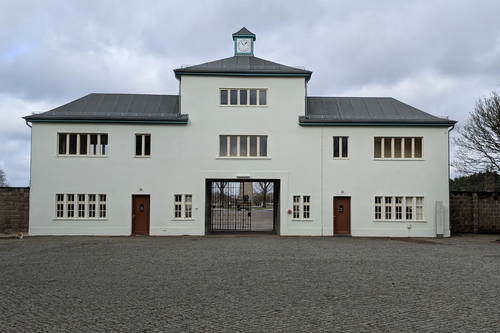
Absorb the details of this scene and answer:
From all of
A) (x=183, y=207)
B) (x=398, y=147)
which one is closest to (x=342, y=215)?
(x=398, y=147)

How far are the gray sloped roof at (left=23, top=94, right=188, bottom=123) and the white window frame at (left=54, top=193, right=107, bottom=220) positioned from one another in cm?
389

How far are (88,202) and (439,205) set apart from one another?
1765 centimetres

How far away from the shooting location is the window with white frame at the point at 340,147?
25.8m

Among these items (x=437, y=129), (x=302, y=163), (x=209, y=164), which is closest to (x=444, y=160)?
(x=437, y=129)

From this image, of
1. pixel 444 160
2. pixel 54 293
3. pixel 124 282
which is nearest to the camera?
pixel 54 293

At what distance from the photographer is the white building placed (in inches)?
992

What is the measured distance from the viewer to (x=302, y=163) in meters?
25.6

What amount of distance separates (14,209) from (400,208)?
20041 mm

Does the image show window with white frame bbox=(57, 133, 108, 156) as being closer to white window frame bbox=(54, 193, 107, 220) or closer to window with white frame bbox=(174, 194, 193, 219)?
white window frame bbox=(54, 193, 107, 220)

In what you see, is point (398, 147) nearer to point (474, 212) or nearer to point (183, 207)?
point (474, 212)

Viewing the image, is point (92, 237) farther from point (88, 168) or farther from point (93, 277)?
point (93, 277)

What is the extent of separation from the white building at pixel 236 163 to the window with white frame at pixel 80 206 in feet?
0.17

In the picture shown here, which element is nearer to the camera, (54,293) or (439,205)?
(54,293)

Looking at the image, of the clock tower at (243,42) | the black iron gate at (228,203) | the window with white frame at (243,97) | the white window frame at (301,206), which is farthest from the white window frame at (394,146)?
the clock tower at (243,42)
